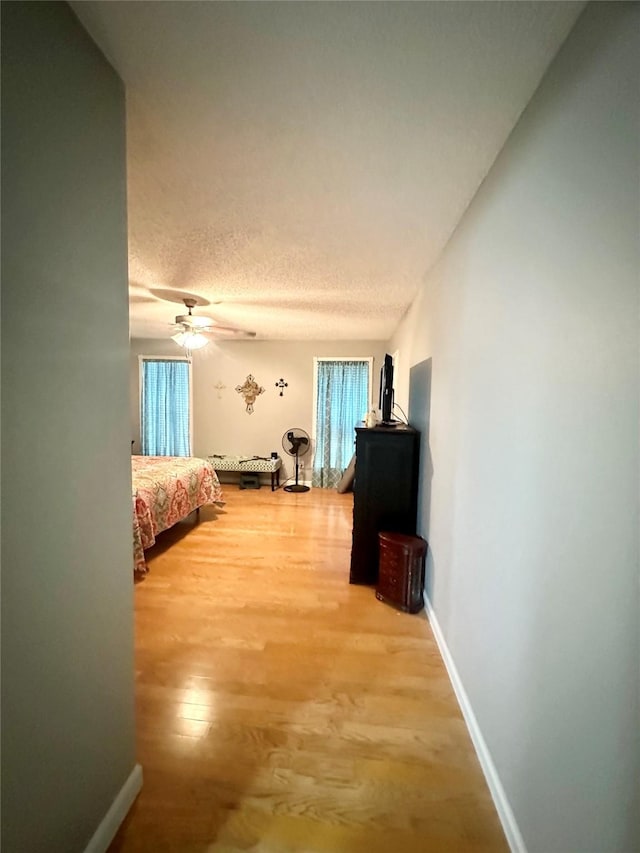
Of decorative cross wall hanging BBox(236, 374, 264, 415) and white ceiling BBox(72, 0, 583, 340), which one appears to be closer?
white ceiling BBox(72, 0, 583, 340)

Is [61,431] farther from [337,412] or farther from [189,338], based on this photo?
[337,412]

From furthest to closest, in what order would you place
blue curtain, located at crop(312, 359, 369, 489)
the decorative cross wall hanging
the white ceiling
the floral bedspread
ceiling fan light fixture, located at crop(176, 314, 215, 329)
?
the decorative cross wall hanging, blue curtain, located at crop(312, 359, 369, 489), ceiling fan light fixture, located at crop(176, 314, 215, 329), the floral bedspread, the white ceiling

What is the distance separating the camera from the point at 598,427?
749 mm

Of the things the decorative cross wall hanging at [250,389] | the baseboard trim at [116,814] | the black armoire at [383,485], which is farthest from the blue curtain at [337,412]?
the baseboard trim at [116,814]

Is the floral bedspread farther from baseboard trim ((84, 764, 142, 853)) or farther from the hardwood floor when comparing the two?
baseboard trim ((84, 764, 142, 853))

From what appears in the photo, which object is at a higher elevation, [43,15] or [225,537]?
[43,15]

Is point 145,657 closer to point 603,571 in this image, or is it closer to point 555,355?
point 603,571

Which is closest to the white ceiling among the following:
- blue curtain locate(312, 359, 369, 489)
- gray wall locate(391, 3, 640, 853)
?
gray wall locate(391, 3, 640, 853)

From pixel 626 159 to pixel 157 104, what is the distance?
135 cm

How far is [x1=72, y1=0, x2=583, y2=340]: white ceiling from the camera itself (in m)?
→ 0.86

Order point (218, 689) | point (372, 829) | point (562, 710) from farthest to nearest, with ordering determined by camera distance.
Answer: point (218, 689) → point (372, 829) → point (562, 710)

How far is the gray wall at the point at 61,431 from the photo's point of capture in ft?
2.34

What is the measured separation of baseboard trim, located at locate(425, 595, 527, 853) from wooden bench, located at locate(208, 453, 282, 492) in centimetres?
389

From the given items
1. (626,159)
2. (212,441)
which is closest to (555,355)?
(626,159)
